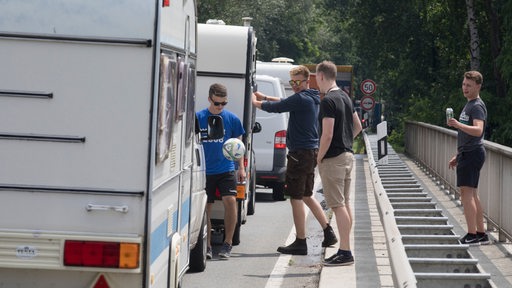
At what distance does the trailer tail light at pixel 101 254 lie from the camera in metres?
6.68

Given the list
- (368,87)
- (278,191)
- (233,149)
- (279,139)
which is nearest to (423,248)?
(233,149)

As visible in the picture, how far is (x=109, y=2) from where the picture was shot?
22.3ft

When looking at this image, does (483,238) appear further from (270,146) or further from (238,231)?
(270,146)

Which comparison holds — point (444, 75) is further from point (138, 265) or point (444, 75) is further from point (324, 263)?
point (138, 265)

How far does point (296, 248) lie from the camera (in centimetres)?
1271

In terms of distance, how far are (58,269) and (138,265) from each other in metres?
0.47

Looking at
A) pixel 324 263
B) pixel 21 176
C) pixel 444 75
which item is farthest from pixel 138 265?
pixel 444 75

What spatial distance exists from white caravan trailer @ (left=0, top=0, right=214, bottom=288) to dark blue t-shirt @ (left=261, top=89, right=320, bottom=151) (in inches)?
224

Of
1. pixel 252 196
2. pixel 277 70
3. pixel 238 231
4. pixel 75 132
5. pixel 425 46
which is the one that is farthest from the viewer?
pixel 425 46

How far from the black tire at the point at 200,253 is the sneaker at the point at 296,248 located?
54.5 inches

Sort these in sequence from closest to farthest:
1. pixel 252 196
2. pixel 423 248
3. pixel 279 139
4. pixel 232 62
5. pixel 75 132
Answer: pixel 75 132
pixel 423 248
pixel 232 62
pixel 252 196
pixel 279 139

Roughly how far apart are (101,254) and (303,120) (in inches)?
241

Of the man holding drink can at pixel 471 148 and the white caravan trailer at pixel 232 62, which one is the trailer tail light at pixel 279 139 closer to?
the white caravan trailer at pixel 232 62

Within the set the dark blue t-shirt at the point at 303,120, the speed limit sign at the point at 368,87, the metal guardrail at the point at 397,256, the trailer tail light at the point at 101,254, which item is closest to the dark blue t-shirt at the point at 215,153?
the dark blue t-shirt at the point at 303,120
